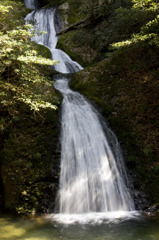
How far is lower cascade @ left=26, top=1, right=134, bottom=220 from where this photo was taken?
23.2ft

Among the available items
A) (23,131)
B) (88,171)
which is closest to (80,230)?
(88,171)

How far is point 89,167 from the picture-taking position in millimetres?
7969

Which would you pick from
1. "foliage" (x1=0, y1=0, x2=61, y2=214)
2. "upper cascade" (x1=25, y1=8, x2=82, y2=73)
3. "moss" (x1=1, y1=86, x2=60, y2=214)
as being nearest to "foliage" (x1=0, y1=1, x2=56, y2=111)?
"foliage" (x1=0, y1=0, x2=61, y2=214)

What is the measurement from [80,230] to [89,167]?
2.76 m

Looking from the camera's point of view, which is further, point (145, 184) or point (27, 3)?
point (27, 3)

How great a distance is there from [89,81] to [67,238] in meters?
9.43

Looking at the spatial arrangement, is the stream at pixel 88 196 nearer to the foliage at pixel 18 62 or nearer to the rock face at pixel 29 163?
the rock face at pixel 29 163

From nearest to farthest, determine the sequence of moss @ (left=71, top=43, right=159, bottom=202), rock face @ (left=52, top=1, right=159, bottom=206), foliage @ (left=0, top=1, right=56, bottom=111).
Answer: foliage @ (left=0, top=1, right=56, bottom=111) < rock face @ (left=52, top=1, right=159, bottom=206) < moss @ (left=71, top=43, right=159, bottom=202)

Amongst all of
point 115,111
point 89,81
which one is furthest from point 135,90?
point 89,81

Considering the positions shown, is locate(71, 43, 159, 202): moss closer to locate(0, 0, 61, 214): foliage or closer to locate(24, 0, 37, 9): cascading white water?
locate(0, 0, 61, 214): foliage

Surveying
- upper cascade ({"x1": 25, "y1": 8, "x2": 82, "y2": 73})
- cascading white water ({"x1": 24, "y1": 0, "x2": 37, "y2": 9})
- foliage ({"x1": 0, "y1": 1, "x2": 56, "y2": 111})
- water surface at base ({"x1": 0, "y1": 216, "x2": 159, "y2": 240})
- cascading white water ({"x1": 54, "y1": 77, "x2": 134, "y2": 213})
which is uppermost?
cascading white water ({"x1": 24, "y1": 0, "x2": 37, "y2": 9})

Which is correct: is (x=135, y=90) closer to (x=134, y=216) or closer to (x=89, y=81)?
(x=89, y=81)

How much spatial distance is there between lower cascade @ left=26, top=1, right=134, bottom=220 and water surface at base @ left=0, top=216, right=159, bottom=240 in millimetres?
1154

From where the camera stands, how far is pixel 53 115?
9797 millimetres
